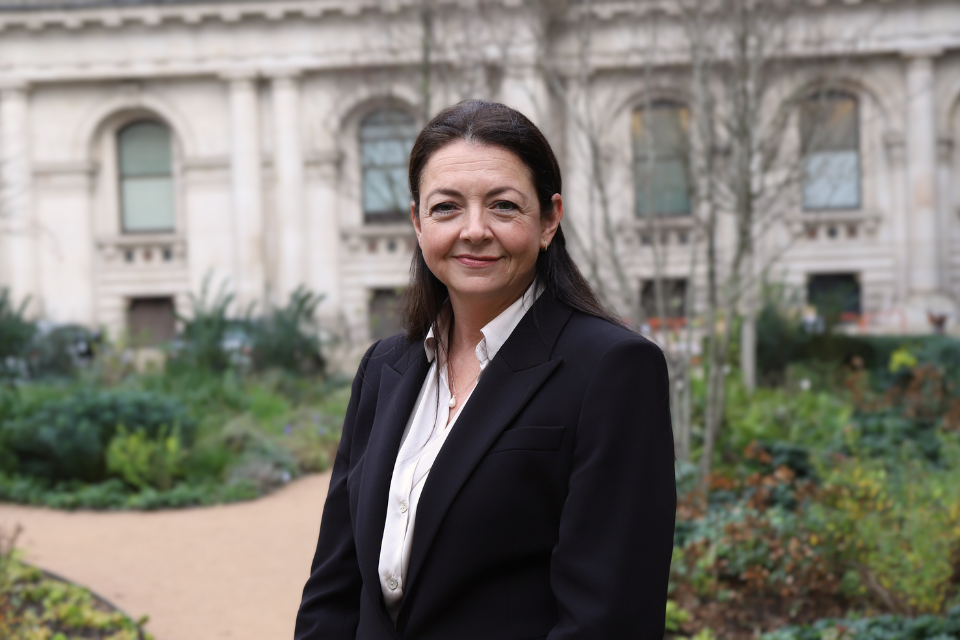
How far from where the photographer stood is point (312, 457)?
11328 mm

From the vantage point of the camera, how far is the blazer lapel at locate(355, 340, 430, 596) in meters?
2.18

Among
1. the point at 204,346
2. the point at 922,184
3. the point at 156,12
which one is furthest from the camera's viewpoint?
the point at 156,12

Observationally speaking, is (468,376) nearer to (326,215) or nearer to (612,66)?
(612,66)

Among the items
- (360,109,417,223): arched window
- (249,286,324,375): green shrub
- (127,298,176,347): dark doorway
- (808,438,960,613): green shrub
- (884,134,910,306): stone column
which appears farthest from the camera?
(127,298,176,347): dark doorway

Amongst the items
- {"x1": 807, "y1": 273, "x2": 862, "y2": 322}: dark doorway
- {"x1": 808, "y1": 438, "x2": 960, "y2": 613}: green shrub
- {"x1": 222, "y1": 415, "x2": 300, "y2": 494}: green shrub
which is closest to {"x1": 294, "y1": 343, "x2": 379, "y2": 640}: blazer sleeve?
{"x1": 808, "y1": 438, "x2": 960, "y2": 613}: green shrub

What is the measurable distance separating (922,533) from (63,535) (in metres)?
6.96

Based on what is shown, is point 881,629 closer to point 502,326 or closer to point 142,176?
point 502,326

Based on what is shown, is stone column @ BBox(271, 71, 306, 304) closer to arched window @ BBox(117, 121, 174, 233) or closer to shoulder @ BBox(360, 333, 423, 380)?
arched window @ BBox(117, 121, 174, 233)

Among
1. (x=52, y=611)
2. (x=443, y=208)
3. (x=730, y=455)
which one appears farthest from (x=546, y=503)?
(x=730, y=455)

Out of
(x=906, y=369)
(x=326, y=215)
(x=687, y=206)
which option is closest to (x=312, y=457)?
(x=906, y=369)

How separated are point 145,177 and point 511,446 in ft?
81.0

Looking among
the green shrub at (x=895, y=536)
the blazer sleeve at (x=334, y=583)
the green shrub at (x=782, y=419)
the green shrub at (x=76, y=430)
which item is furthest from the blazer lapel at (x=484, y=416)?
the green shrub at (x=76, y=430)

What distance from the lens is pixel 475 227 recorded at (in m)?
2.06

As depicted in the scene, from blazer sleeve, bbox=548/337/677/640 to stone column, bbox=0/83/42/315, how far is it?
24154mm
